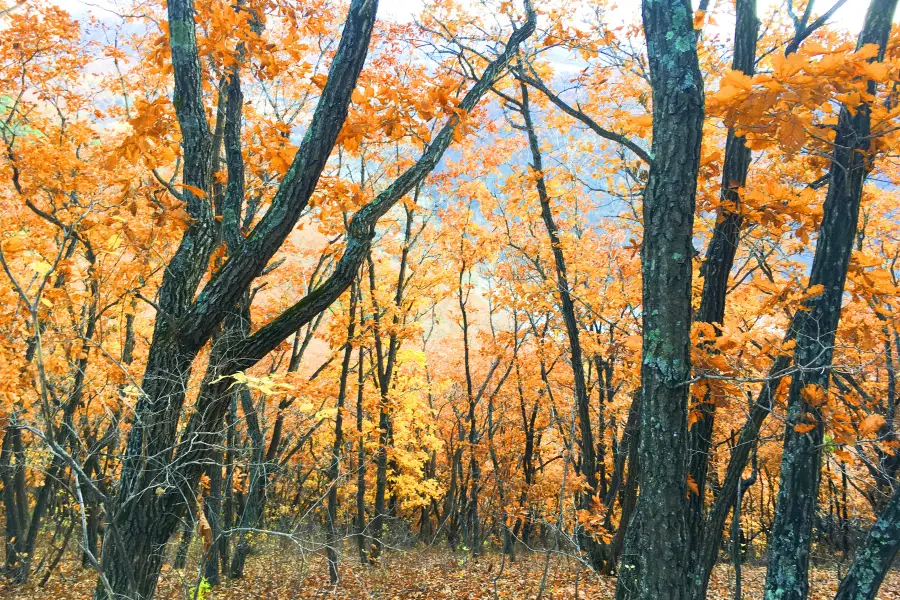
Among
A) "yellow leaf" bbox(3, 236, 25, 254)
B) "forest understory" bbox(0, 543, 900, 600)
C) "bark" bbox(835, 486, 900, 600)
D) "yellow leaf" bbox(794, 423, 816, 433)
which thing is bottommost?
"forest understory" bbox(0, 543, 900, 600)

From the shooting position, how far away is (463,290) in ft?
49.4

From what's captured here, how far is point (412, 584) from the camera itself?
10.5 m

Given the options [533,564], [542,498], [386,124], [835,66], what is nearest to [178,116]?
[386,124]

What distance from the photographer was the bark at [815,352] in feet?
9.78

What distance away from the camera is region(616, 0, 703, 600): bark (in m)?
1.87

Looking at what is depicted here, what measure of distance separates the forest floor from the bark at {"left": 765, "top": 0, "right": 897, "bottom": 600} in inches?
220

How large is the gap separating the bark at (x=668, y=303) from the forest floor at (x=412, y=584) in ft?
22.6

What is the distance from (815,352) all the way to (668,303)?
1.79m

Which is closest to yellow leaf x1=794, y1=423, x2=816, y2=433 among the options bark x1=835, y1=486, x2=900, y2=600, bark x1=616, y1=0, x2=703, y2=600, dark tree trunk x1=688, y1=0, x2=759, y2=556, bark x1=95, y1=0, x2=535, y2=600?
dark tree trunk x1=688, y1=0, x2=759, y2=556

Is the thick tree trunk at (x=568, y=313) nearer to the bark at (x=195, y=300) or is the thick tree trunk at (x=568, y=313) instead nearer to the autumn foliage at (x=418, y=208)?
the autumn foliage at (x=418, y=208)

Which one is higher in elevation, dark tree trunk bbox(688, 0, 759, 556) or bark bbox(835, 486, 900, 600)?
dark tree trunk bbox(688, 0, 759, 556)

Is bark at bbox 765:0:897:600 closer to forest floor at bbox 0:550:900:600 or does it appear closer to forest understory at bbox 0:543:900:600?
forest understory at bbox 0:543:900:600

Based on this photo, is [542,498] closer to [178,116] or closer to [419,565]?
[419,565]

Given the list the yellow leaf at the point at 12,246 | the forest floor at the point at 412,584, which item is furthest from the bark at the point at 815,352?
the forest floor at the point at 412,584
